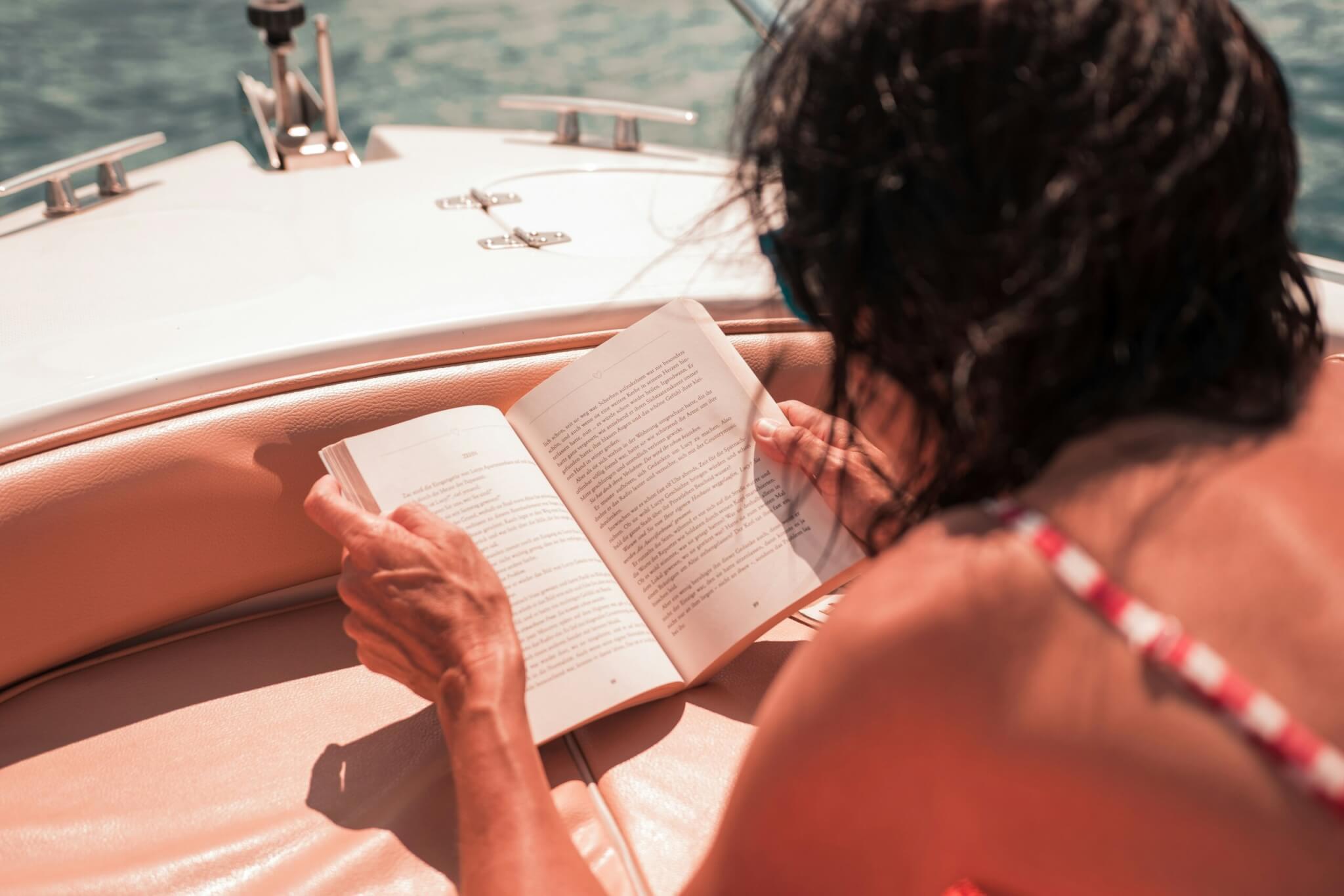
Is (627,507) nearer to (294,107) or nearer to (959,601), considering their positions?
(959,601)

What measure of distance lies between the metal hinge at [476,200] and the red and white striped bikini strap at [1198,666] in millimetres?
1164

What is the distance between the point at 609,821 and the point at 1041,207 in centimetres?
64

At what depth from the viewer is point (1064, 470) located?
599 mm

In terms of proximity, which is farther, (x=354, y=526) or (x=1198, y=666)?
(x=354, y=526)

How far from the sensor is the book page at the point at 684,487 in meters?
1.04

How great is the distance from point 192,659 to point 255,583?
0.32 ft

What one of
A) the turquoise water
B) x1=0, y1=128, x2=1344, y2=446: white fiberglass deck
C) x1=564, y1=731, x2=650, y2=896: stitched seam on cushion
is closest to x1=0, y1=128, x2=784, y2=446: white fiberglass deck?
x1=0, y1=128, x2=1344, y2=446: white fiberglass deck

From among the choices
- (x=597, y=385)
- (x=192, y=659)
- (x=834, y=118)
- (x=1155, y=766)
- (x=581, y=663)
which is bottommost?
(x=192, y=659)

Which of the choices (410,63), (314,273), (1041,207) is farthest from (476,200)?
(410,63)

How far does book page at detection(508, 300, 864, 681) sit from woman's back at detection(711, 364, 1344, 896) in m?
0.40

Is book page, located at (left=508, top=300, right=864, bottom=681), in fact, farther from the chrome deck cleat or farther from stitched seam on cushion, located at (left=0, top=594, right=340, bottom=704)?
the chrome deck cleat

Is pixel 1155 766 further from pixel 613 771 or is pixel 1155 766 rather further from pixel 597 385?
pixel 597 385

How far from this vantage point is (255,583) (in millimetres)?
1206

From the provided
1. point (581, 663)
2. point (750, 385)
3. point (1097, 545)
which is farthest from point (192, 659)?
point (1097, 545)
